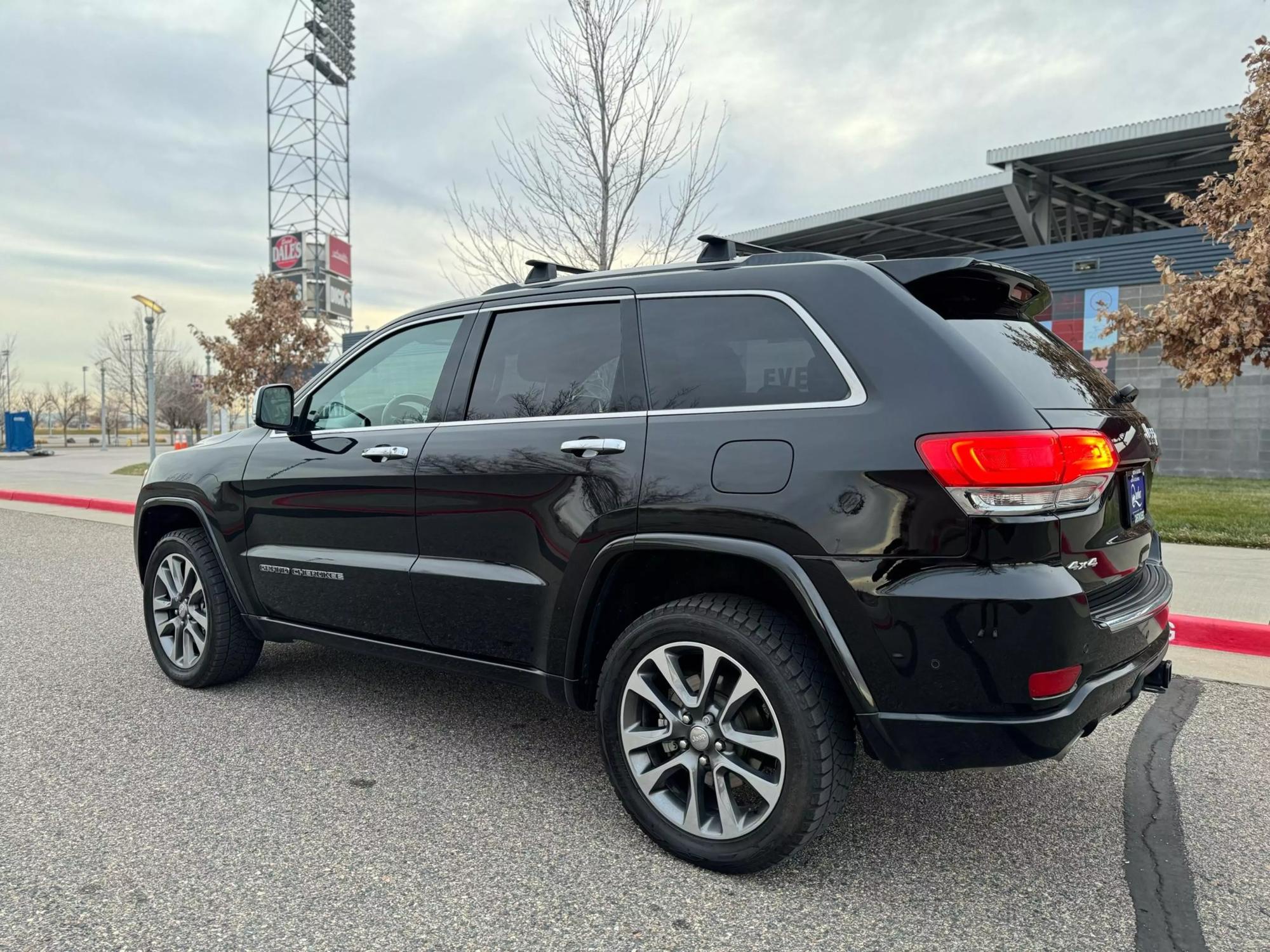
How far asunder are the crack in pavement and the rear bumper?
19.8 inches

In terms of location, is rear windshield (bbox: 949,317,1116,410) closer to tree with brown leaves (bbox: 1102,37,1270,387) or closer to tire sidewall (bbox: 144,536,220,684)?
tire sidewall (bbox: 144,536,220,684)

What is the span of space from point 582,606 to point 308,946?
1.19m

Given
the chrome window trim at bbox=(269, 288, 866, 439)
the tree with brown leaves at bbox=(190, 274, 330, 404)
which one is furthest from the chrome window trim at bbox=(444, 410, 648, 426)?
the tree with brown leaves at bbox=(190, 274, 330, 404)

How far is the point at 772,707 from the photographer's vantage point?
8.22 ft

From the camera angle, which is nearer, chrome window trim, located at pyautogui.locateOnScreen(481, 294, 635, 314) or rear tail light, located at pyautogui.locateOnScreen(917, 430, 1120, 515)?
rear tail light, located at pyautogui.locateOnScreen(917, 430, 1120, 515)

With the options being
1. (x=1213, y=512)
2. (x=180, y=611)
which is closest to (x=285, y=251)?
(x=1213, y=512)

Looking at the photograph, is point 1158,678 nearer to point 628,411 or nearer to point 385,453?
point 628,411

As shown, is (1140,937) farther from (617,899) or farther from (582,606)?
(582,606)

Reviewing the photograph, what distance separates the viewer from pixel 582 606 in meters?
2.90

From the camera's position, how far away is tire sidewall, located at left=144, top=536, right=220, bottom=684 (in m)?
4.22

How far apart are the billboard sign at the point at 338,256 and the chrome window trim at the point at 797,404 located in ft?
166

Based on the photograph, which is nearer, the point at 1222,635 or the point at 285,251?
the point at 1222,635

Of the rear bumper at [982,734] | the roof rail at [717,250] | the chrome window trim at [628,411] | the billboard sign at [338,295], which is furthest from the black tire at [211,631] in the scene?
the billboard sign at [338,295]

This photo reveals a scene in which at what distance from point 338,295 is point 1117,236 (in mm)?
43024
